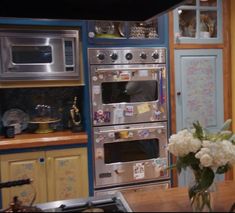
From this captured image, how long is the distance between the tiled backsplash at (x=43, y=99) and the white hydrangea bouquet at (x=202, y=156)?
1.85 metres

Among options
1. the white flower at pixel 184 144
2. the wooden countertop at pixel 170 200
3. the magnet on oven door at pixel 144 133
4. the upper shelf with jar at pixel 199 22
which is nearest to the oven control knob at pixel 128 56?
the upper shelf with jar at pixel 199 22

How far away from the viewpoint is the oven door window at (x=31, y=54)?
2.51 metres

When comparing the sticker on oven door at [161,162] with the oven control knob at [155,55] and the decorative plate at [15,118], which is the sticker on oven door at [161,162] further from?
the decorative plate at [15,118]

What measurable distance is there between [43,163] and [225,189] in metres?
1.52

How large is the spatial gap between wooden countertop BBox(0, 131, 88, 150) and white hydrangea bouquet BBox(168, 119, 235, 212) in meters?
1.46

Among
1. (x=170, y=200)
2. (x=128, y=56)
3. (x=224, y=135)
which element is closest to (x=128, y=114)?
(x=128, y=56)

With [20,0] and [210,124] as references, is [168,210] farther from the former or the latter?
[210,124]

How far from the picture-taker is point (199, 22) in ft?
9.55

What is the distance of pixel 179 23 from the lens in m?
2.89

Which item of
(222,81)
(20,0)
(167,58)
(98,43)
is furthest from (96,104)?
(20,0)

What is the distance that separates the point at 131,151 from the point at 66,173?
62cm

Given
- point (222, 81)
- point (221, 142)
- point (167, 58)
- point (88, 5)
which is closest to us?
point (221, 142)

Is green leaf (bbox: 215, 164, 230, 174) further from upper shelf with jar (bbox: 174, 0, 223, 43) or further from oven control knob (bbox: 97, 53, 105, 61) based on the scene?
upper shelf with jar (bbox: 174, 0, 223, 43)

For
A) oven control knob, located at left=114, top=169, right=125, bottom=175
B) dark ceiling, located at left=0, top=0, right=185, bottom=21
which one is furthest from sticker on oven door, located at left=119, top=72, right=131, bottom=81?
dark ceiling, located at left=0, top=0, right=185, bottom=21
